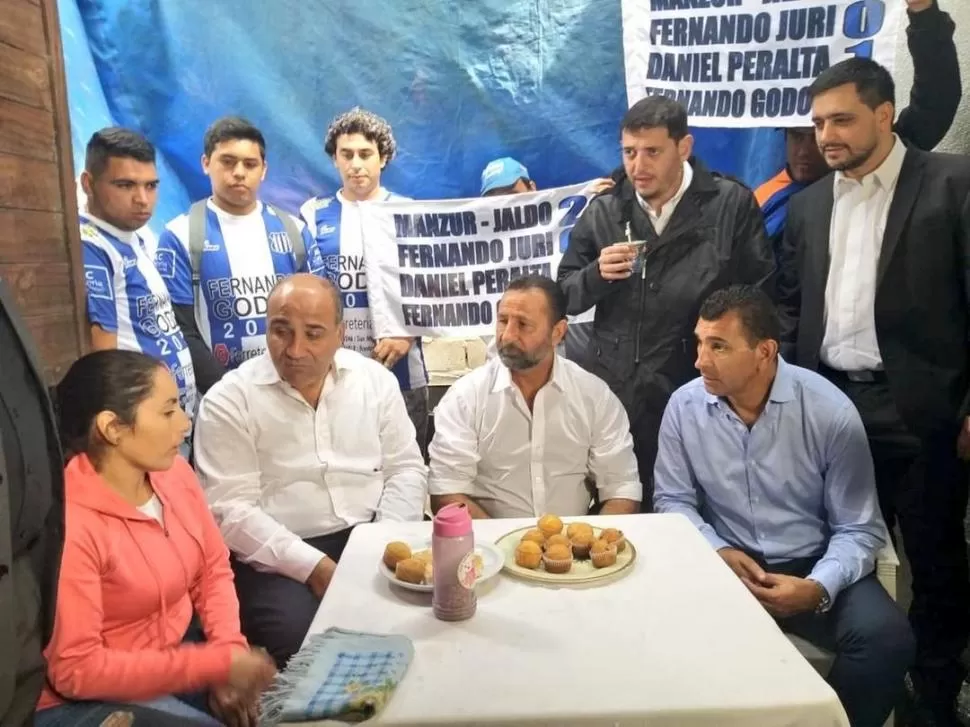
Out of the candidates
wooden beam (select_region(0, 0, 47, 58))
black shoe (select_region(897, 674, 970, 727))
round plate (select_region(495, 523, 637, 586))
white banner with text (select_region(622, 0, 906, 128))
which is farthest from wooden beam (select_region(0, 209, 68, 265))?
black shoe (select_region(897, 674, 970, 727))

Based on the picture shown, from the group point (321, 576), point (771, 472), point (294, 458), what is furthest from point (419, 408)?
point (771, 472)

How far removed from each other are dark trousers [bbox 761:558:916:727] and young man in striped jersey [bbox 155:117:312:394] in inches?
81.9

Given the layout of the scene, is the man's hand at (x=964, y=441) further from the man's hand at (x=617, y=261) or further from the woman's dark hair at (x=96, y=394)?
the woman's dark hair at (x=96, y=394)

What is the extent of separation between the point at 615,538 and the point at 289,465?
1039 millimetres

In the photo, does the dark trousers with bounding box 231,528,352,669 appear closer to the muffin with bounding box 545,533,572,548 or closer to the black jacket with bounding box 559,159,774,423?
the muffin with bounding box 545,533,572,548

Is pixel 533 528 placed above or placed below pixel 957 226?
below

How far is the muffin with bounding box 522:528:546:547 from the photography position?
1709 millimetres

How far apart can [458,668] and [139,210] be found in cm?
198

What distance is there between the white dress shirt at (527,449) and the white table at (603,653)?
784 mm

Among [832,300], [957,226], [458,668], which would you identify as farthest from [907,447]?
[458,668]

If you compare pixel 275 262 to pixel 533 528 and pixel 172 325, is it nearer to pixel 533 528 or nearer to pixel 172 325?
pixel 172 325

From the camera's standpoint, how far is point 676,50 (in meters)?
2.81

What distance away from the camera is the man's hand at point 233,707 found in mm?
1678

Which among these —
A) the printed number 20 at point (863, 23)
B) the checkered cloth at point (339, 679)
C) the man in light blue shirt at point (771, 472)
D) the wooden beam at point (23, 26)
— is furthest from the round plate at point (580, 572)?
the printed number 20 at point (863, 23)
